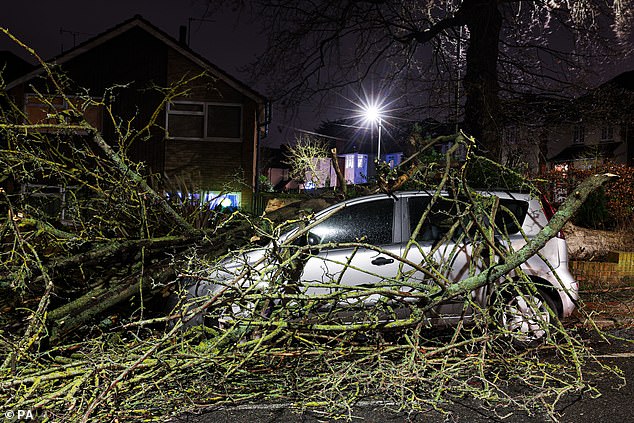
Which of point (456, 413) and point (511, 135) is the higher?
point (511, 135)

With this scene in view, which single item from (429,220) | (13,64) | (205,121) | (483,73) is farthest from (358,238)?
(13,64)

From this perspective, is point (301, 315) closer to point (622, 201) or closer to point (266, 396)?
point (266, 396)

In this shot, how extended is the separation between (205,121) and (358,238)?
1851 cm

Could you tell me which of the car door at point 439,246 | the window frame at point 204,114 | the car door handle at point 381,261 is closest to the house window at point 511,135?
the car door at point 439,246

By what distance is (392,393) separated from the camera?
475cm

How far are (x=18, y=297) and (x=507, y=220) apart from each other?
513 cm

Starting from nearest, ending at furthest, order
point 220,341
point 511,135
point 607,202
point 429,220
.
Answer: point 220,341
point 429,220
point 607,202
point 511,135

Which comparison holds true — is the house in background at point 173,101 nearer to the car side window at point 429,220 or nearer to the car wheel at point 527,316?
the car side window at point 429,220

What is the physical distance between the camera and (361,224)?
20.6ft

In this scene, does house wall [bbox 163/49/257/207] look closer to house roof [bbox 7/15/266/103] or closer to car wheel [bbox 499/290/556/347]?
house roof [bbox 7/15/266/103]

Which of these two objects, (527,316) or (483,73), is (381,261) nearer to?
(527,316)

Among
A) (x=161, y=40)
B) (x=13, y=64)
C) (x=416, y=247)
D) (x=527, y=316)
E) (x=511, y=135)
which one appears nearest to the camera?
(x=527, y=316)

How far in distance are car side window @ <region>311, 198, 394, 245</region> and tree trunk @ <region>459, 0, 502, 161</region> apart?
238 inches

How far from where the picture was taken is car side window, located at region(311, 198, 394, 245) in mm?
6203
